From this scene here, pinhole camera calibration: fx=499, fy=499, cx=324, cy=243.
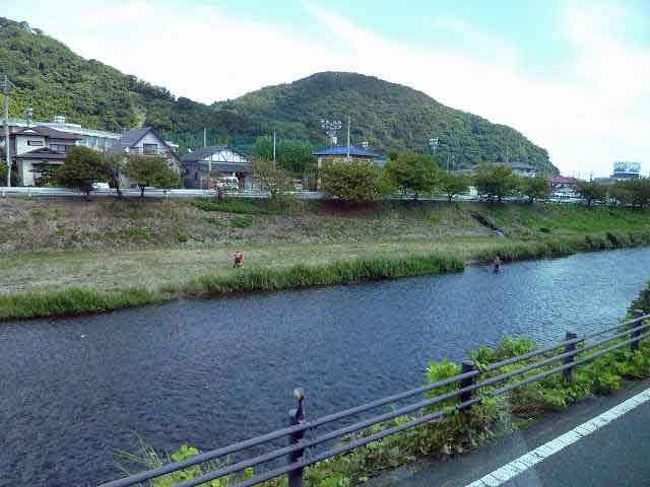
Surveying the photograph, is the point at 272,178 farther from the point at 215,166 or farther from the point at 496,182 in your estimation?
the point at 496,182

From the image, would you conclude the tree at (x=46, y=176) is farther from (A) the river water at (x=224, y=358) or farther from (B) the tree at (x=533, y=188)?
(B) the tree at (x=533, y=188)

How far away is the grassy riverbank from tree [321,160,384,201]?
63.4 inches

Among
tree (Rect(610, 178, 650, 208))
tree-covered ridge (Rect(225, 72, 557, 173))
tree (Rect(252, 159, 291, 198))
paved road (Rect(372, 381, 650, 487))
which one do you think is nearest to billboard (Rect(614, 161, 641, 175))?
tree-covered ridge (Rect(225, 72, 557, 173))

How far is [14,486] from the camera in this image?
31.5 feet

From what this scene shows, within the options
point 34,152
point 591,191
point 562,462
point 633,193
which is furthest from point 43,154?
point 633,193

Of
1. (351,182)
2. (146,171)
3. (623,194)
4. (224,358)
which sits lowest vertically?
(224,358)

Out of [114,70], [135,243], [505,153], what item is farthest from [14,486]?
[505,153]

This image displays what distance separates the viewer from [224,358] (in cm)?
1645

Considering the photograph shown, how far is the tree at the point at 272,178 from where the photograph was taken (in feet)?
143

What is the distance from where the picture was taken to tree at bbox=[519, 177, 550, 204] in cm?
6203

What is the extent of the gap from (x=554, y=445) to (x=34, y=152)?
49.5 meters

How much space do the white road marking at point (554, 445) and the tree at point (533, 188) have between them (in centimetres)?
5807

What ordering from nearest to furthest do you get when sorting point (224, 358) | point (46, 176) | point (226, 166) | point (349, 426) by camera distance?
point (349, 426)
point (224, 358)
point (46, 176)
point (226, 166)

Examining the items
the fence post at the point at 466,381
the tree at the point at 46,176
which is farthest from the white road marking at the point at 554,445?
the tree at the point at 46,176
